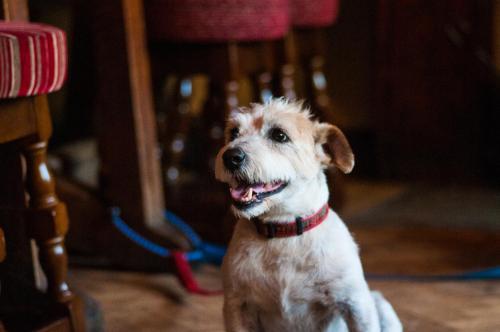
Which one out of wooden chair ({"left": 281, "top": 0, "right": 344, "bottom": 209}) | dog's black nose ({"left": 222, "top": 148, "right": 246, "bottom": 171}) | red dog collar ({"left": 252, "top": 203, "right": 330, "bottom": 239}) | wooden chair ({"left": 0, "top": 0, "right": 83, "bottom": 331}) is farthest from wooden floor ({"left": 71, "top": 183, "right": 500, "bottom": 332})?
dog's black nose ({"left": 222, "top": 148, "right": 246, "bottom": 171})

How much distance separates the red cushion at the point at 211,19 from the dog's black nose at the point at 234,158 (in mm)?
760

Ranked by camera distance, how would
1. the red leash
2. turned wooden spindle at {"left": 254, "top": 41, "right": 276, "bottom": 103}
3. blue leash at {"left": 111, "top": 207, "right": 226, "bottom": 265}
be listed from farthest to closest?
turned wooden spindle at {"left": 254, "top": 41, "right": 276, "bottom": 103}
blue leash at {"left": 111, "top": 207, "right": 226, "bottom": 265}
the red leash

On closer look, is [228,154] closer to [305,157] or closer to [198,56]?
[305,157]

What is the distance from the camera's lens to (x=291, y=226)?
1225 mm

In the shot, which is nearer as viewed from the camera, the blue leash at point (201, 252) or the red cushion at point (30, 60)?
the red cushion at point (30, 60)

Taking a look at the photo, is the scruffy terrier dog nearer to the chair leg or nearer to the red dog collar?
the red dog collar

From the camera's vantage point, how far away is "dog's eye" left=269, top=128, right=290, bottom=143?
4.06 feet

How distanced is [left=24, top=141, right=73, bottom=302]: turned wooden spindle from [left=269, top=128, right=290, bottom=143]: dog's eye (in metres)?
0.42

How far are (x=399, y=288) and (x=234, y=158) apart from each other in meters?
0.77

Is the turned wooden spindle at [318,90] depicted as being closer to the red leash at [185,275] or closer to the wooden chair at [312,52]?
the wooden chair at [312,52]

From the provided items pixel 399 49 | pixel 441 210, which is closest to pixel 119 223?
pixel 441 210

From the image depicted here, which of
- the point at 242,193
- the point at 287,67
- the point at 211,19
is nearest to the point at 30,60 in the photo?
the point at 242,193

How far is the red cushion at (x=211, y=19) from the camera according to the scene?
185cm

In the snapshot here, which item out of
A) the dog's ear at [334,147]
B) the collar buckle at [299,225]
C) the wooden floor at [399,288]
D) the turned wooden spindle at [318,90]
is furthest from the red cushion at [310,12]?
the collar buckle at [299,225]
